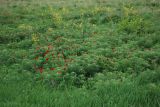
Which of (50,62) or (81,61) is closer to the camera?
(81,61)

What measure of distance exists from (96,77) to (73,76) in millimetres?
517

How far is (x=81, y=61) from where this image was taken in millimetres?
6816

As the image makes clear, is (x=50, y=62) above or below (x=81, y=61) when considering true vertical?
below

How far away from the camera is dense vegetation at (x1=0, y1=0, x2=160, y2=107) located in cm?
490

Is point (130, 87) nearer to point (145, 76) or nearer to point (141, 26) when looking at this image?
point (145, 76)

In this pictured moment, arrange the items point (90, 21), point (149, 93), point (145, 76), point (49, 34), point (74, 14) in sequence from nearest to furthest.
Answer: point (149, 93) → point (145, 76) → point (49, 34) → point (90, 21) → point (74, 14)

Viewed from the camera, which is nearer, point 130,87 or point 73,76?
point 130,87

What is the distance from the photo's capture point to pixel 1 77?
6098 millimetres

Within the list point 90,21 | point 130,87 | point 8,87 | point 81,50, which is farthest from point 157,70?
point 90,21

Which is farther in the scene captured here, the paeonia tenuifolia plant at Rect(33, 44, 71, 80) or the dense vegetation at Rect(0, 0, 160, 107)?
the paeonia tenuifolia plant at Rect(33, 44, 71, 80)

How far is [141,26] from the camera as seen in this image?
10094 millimetres

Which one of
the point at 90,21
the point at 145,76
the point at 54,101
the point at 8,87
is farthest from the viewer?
the point at 90,21

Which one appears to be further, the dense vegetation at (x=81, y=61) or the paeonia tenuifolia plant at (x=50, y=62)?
the paeonia tenuifolia plant at (x=50, y=62)

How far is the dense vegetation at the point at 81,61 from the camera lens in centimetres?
490
